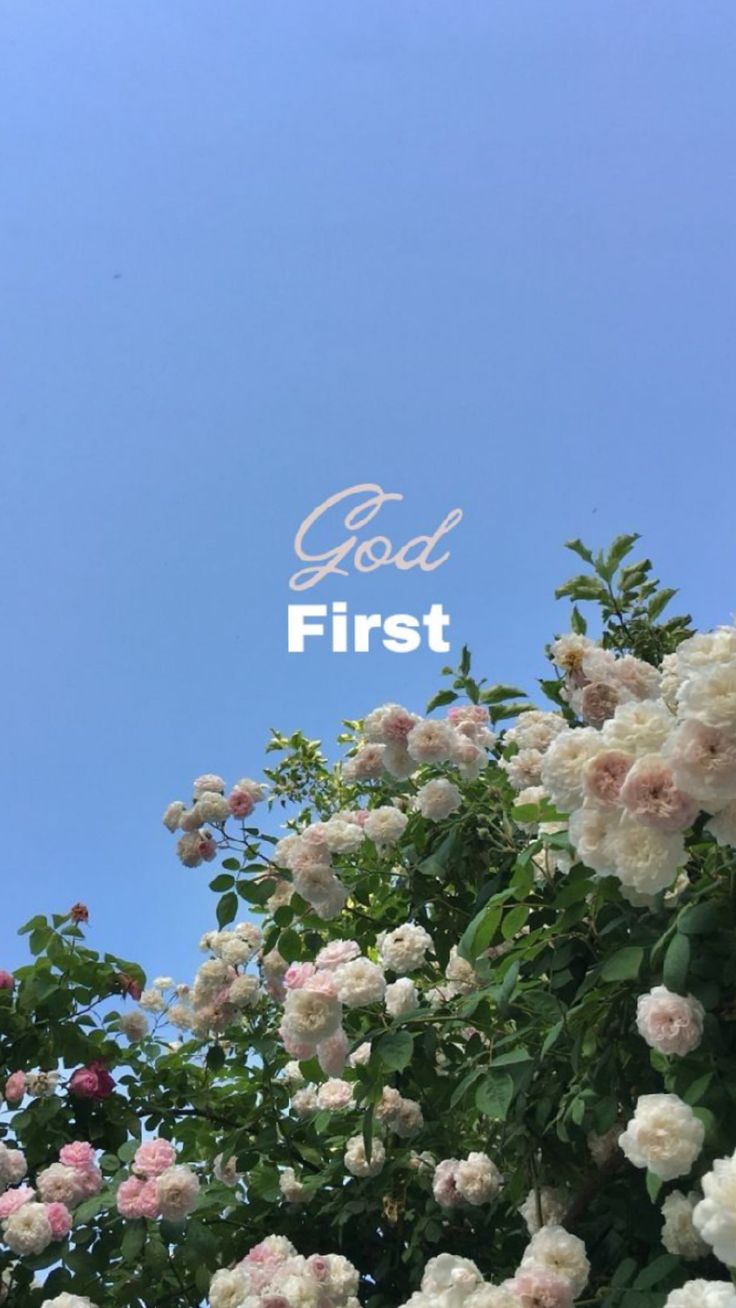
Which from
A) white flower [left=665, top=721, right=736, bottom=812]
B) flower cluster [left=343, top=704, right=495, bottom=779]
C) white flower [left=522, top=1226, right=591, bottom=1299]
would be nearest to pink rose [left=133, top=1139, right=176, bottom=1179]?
flower cluster [left=343, top=704, right=495, bottom=779]

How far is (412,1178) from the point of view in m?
2.06

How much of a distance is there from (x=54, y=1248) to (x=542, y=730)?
4.71 feet

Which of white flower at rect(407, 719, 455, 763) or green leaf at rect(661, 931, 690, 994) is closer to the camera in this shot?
green leaf at rect(661, 931, 690, 994)

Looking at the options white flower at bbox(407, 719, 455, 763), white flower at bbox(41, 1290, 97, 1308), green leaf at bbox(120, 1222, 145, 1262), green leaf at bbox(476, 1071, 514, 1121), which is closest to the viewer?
green leaf at bbox(476, 1071, 514, 1121)

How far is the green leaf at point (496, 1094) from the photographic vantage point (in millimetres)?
1364

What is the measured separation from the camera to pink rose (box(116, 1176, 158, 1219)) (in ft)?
6.25

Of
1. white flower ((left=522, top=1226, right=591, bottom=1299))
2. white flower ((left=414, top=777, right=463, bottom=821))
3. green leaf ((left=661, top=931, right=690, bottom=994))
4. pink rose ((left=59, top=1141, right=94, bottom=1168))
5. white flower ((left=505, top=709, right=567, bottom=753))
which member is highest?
white flower ((left=505, top=709, right=567, bottom=753))

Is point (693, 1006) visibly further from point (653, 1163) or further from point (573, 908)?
point (573, 908)

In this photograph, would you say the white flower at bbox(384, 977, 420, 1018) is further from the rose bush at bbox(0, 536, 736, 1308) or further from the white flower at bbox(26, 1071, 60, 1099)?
the white flower at bbox(26, 1071, 60, 1099)

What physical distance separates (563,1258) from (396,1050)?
0.37m

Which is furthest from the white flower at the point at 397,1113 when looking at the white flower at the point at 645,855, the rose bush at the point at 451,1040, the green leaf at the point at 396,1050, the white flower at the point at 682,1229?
the white flower at the point at 645,855

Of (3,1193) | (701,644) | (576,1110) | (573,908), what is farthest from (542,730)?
(3,1193)

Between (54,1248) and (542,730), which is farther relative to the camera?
(54,1248)

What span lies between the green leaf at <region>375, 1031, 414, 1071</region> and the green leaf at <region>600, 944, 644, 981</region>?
374mm
